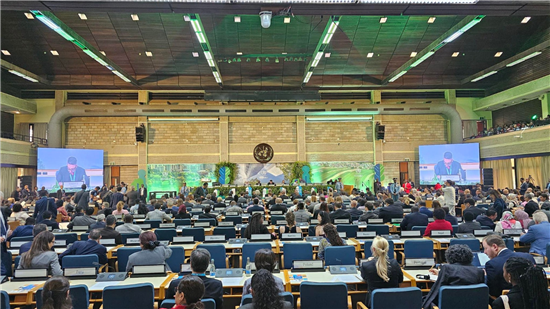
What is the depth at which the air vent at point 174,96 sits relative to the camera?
883 inches

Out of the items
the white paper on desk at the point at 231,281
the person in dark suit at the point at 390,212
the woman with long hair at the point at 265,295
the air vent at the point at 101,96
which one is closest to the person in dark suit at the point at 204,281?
the white paper on desk at the point at 231,281

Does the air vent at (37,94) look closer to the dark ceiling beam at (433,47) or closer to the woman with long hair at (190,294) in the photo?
the dark ceiling beam at (433,47)

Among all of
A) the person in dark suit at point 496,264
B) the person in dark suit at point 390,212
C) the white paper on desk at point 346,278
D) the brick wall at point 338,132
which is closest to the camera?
the person in dark suit at point 496,264

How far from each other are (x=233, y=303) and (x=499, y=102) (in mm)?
20882

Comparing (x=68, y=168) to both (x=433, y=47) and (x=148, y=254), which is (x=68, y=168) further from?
(x=433, y=47)

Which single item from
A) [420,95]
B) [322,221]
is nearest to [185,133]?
[420,95]

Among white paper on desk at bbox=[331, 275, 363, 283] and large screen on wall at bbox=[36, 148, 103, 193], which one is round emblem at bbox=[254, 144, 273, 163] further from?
white paper on desk at bbox=[331, 275, 363, 283]

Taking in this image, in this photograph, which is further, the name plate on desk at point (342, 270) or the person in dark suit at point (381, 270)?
the name plate on desk at point (342, 270)

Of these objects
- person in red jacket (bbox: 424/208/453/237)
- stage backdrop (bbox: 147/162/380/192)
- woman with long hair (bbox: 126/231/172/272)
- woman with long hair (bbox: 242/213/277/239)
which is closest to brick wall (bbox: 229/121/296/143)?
stage backdrop (bbox: 147/162/380/192)

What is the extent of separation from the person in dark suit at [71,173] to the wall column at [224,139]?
7.53 metres

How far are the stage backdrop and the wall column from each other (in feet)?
3.06

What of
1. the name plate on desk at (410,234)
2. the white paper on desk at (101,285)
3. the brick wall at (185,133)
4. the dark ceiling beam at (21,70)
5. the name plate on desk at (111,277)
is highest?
the dark ceiling beam at (21,70)

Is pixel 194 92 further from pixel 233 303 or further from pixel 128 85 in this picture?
pixel 233 303

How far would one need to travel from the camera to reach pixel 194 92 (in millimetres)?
22531
